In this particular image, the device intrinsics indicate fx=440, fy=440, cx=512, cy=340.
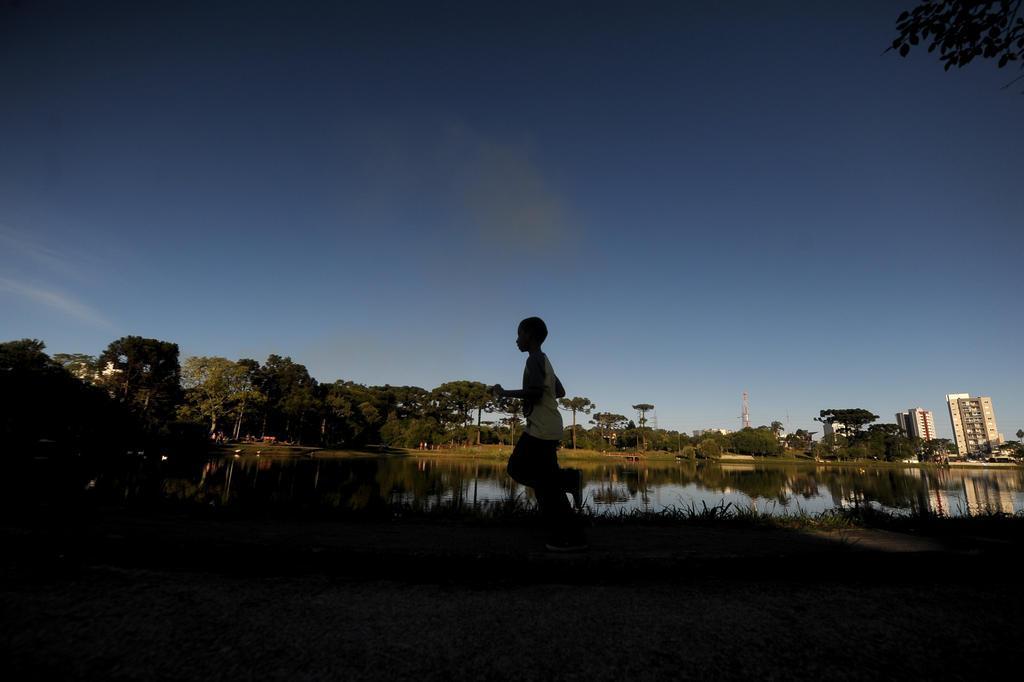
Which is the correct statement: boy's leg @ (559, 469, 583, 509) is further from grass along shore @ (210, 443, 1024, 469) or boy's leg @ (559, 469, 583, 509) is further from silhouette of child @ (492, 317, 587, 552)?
grass along shore @ (210, 443, 1024, 469)

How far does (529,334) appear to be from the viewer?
389cm

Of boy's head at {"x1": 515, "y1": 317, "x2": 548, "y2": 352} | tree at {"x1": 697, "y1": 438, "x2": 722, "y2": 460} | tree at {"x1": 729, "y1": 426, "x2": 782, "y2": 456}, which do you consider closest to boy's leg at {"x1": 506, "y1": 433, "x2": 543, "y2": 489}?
boy's head at {"x1": 515, "y1": 317, "x2": 548, "y2": 352}

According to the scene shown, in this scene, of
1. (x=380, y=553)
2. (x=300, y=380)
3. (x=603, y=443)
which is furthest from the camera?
(x=603, y=443)

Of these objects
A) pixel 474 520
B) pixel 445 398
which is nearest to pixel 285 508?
pixel 474 520

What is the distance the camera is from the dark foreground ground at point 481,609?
161 centimetres

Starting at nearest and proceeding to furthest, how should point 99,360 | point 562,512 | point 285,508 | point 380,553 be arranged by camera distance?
point 380,553 < point 562,512 < point 285,508 < point 99,360

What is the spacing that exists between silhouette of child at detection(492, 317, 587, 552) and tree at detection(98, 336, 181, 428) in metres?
59.8

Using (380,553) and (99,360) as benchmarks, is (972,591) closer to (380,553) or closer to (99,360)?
(380,553)

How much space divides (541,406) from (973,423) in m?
269

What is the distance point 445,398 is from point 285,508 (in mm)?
80830

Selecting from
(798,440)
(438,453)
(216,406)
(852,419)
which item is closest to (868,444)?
(852,419)

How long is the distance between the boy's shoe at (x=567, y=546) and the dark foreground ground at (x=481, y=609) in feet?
0.53

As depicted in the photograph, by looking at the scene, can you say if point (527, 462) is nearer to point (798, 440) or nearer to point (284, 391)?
point (284, 391)

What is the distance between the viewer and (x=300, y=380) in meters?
69.2
